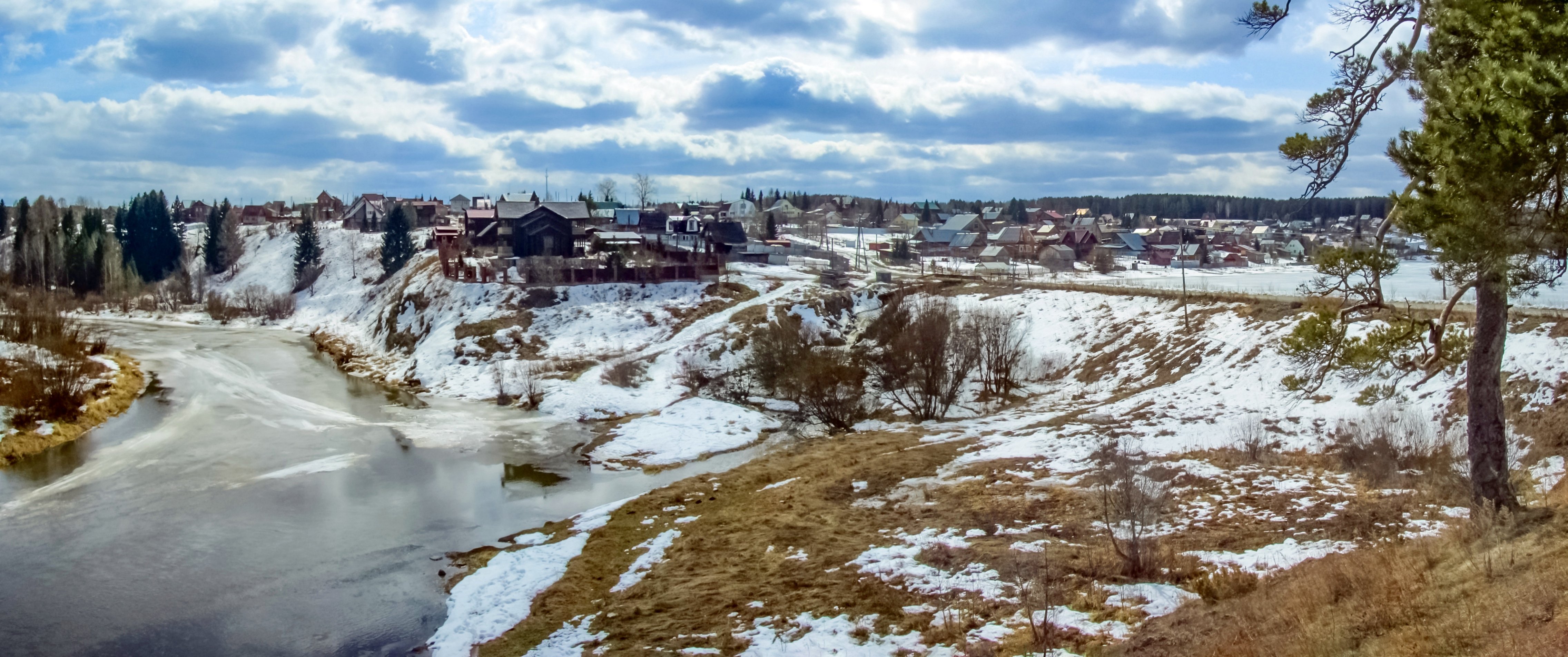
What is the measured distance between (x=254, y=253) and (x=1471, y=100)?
366ft

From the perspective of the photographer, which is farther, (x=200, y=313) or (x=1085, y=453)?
(x=200, y=313)

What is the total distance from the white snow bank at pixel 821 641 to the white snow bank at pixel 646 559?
163 inches

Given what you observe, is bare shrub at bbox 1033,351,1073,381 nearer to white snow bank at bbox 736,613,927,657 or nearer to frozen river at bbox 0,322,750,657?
frozen river at bbox 0,322,750,657

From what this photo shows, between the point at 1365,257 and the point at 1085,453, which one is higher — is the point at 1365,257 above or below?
above

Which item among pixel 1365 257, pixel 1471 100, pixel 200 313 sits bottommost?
pixel 200 313

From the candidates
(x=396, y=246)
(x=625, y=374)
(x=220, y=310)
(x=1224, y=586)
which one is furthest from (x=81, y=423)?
(x=396, y=246)

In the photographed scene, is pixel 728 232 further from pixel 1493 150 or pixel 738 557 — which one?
pixel 1493 150

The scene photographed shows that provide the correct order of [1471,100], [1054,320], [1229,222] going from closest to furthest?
[1471,100], [1054,320], [1229,222]

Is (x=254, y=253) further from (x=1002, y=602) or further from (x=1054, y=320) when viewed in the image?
(x=1002, y=602)

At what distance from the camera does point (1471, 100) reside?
9273 mm

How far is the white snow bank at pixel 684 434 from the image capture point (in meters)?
30.9

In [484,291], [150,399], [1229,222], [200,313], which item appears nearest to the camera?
[150,399]

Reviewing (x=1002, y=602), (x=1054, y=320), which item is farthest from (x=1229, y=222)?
(x=1002, y=602)

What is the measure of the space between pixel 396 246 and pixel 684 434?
179ft
